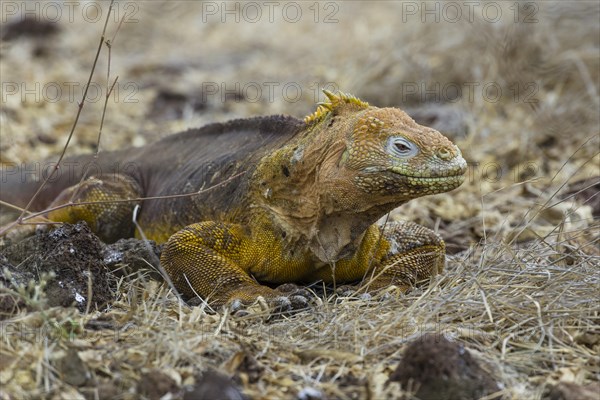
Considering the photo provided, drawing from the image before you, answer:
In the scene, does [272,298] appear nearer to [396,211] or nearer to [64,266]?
[64,266]

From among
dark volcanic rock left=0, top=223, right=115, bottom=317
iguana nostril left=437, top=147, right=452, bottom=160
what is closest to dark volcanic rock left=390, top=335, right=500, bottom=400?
iguana nostril left=437, top=147, right=452, bottom=160

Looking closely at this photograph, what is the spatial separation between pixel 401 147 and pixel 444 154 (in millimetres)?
282

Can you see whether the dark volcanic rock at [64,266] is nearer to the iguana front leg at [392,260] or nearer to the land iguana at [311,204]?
the land iguana at [311,204]

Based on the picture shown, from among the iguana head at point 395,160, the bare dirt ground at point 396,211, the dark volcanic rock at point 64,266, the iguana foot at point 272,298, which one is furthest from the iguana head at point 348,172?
the dark volcanic rock at point 64,266

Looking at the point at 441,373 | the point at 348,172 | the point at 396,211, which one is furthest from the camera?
the point at 396,211

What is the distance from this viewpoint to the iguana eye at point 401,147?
567 cm

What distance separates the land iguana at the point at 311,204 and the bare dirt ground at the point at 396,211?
378mm

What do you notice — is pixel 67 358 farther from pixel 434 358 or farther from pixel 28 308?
pixel 434 358

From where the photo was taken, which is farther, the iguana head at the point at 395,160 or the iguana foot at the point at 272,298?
the iguana foot at the point at 272,298

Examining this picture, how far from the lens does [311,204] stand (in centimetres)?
618

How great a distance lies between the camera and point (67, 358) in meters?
4.53

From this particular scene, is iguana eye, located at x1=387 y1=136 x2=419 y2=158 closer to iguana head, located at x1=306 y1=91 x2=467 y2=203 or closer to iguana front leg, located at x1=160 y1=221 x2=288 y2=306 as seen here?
iguana head, located at x1=306 y1=91 x2=467 y2=203

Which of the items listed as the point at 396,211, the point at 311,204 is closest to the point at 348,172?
the point at 311,204

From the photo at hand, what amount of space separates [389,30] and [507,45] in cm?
301
